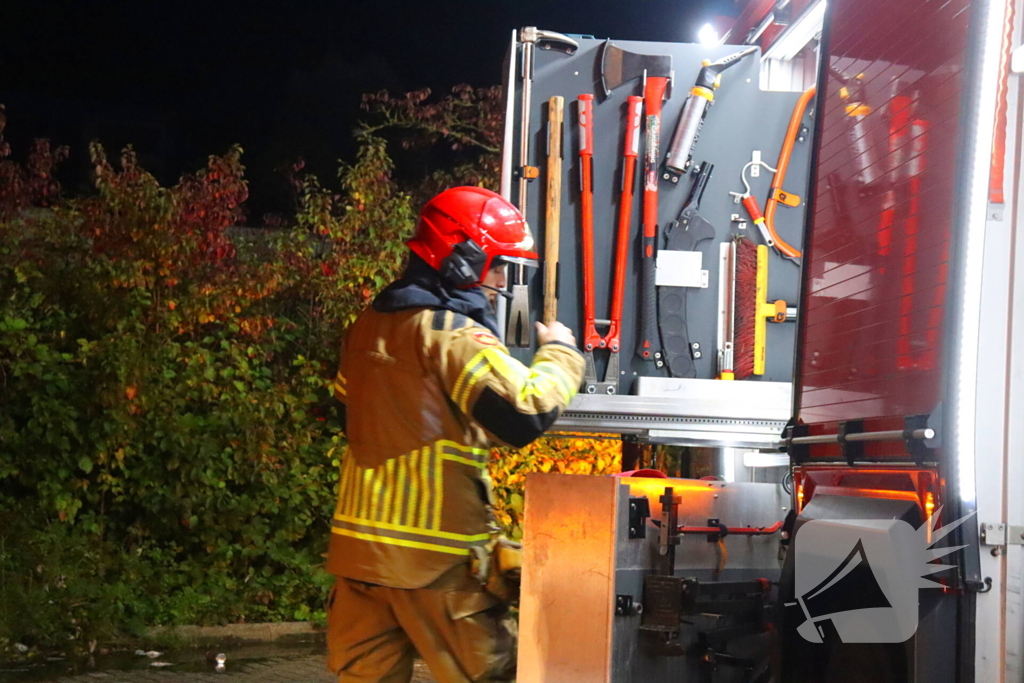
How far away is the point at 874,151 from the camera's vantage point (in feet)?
10.5

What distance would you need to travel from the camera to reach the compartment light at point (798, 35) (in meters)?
4.79

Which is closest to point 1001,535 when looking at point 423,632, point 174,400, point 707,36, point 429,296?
point 423,632

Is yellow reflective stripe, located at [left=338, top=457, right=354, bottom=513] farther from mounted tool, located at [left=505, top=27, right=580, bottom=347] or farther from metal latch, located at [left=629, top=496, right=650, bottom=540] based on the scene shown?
mounted tool, located at [left=505, top=27, right=580, bottom=347]

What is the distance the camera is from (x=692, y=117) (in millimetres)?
5238

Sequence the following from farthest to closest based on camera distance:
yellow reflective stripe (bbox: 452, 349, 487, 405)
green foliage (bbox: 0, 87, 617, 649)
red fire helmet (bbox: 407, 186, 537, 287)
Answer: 1. green foliage (bbox: 0, 87, 617, 649)
2. red fire helmet (bbox: 407, 186, 537, 287)
3. yellow reflective stripe (bbox: 452, 349, 487, 405)

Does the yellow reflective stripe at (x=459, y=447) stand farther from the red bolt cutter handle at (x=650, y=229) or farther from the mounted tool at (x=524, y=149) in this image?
the red bolt cutter handle at (x=650, y=229)

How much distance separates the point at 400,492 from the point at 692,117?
2.66 metres

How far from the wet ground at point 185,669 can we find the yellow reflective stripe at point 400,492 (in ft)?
12.2

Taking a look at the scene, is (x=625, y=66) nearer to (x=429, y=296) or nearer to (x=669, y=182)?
(x=669, y=182)

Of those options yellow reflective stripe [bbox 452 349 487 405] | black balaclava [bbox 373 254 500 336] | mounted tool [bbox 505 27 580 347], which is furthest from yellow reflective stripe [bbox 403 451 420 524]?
mounted tool [bbox 505 27 580 347]

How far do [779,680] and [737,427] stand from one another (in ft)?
5.18

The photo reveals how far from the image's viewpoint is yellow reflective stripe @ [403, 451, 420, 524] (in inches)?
130

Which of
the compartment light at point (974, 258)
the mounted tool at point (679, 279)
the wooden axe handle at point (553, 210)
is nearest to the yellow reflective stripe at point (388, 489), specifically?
the compartment light at point (974, 258)

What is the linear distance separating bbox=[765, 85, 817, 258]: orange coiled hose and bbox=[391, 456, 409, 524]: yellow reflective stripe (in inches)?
102
